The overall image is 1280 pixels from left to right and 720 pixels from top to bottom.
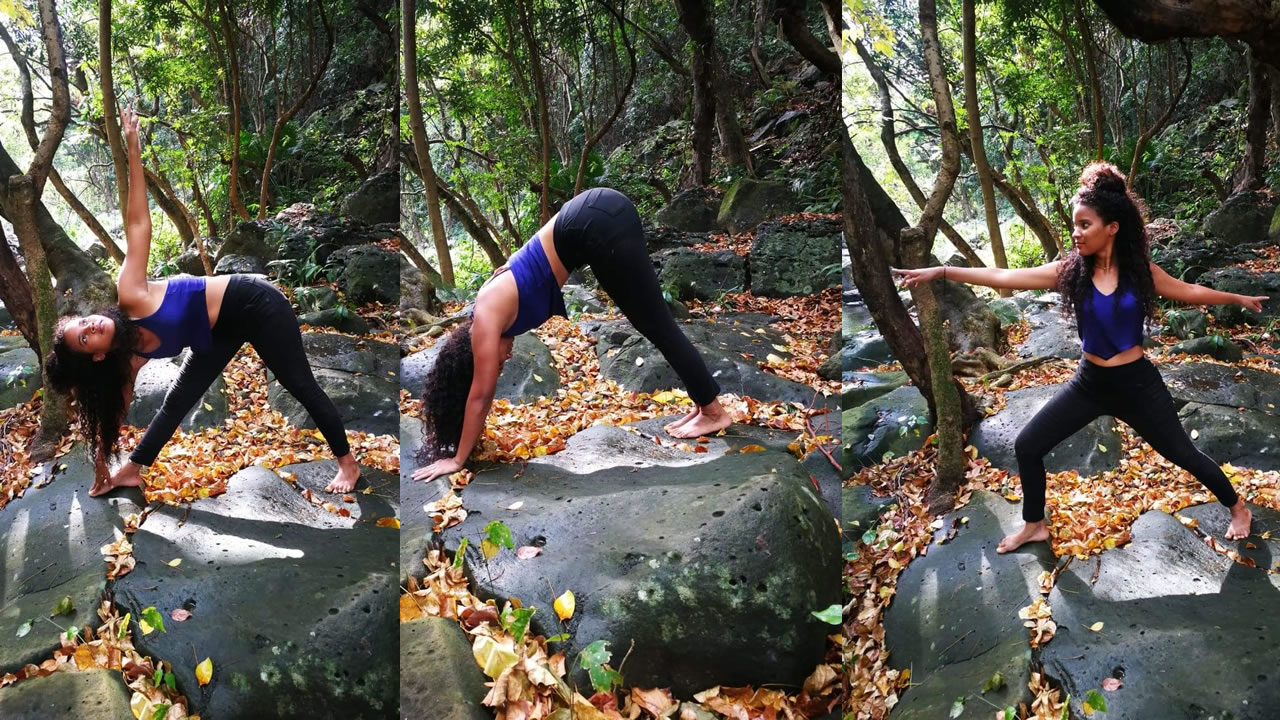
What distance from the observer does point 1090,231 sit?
1.94m

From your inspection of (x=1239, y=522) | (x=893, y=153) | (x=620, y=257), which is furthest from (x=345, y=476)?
(x=1239, y=522)

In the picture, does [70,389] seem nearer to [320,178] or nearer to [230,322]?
[230,322]

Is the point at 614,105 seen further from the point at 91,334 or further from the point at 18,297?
the point at 18,297

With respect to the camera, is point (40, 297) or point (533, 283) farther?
point (533, 283)

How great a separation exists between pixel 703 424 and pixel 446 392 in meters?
0.90

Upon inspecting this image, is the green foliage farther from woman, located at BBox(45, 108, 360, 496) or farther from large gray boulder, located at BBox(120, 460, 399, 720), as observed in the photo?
woman, located at BBox(45, 108, 360, 496)

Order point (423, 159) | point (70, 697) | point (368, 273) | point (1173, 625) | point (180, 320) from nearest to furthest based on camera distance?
1. point (70, 697)
2. point (1173, 625)
3. point (180, 320)
4. point (368, 273)
5. point (423, 159)

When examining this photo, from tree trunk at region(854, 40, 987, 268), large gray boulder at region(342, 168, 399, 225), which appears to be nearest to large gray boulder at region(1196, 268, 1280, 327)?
tree trunk at region(854, 40, 987, 268)

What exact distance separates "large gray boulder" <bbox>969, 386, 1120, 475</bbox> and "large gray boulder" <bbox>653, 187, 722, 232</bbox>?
3.61 ft

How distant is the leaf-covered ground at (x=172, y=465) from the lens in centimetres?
161

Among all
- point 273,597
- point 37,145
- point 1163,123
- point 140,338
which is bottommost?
point 273,597

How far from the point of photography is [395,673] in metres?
1.94

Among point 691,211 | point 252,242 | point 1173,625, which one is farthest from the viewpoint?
point 691,211

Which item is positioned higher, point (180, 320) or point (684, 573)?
point (180, 320)
